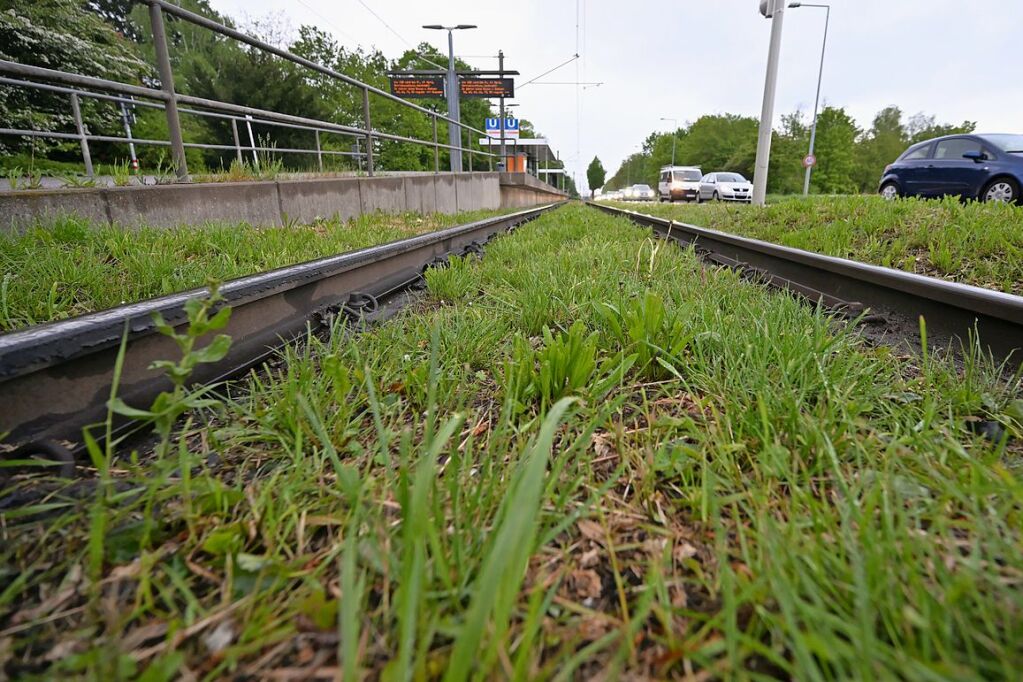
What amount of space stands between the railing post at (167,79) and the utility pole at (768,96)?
30.1 feet

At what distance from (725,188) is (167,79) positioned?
2496 centimetres

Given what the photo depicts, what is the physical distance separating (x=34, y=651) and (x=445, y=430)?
0.62 metres

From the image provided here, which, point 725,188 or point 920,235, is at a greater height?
point 725,188

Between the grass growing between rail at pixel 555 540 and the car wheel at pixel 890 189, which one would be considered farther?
the car wheel at pixel 890 189

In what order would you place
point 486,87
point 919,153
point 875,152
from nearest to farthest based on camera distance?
point 919,153, point 486,87, point 875,152

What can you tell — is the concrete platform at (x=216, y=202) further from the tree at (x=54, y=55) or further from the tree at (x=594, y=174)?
the tree at (x=594, y=174)

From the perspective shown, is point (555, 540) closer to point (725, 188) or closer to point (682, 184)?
point (725, 188)

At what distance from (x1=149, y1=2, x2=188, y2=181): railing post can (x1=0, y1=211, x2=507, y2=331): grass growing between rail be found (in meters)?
1.00

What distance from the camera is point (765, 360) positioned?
1423 millimetres

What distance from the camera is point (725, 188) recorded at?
944 inches

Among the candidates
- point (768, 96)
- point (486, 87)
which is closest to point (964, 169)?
point (768, 96)

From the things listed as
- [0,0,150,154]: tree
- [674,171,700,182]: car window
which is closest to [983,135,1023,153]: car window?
[674,171,700,182]: car window

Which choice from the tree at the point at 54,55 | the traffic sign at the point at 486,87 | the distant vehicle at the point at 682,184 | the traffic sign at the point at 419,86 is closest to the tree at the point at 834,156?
the distant vehicle at the point at 682,184

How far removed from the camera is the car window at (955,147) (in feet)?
31.3
